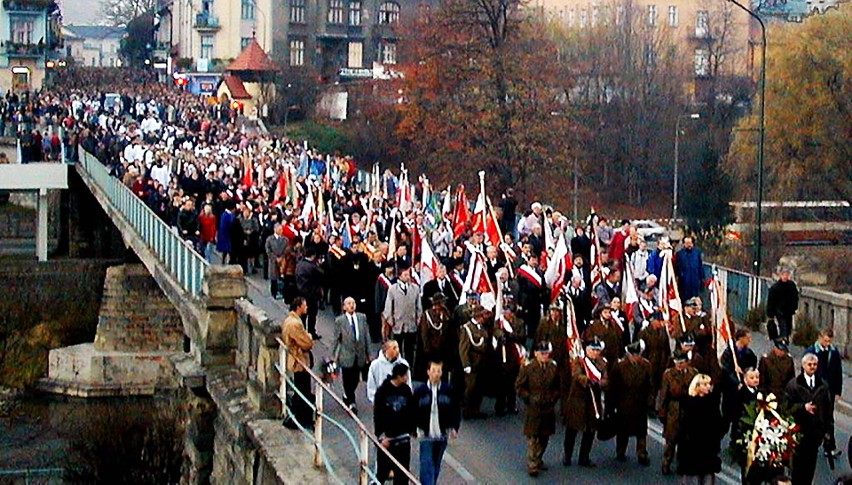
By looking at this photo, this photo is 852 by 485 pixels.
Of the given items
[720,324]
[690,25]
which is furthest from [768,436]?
[690,25]

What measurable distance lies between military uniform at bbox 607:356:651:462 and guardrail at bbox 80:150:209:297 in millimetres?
6433

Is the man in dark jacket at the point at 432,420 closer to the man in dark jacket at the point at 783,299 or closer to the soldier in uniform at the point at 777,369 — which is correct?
the soldier in uniform at the point at 777,369

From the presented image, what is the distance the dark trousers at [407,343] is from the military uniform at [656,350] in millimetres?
3562

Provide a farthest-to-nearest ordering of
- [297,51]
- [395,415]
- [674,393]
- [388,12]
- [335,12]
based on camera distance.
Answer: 1. [388,12]
2. [335,12]
3. [297,51]
4. [674,393]
5. [395,415]

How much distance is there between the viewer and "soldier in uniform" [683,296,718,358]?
733 inches

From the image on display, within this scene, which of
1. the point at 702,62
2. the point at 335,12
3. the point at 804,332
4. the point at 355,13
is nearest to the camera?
the point at 804,332

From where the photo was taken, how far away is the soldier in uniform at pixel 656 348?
1952 cm

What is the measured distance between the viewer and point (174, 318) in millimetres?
49844

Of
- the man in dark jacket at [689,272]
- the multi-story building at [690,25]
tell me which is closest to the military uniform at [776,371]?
the man in dark jacket at [689,272]

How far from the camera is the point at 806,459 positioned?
16.3 m

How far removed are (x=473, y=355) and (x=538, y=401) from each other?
258cm

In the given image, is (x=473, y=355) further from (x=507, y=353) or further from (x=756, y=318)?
(x=756, y=318)

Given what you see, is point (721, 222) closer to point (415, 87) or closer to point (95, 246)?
point (415, 87)

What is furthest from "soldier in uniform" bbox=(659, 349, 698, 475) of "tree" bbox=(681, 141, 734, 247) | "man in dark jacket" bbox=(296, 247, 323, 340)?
"tree" bbox=(681, 141, 734, 247)
